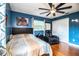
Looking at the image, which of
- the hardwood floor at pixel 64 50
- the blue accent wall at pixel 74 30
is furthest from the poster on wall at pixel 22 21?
the blue accent wall at pixel 74 30

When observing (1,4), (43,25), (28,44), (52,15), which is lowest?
(28,44)

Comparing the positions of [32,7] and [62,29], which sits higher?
[32,7]

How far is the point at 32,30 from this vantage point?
1462mm

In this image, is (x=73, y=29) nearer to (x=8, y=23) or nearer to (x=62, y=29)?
(x=62, y=29)

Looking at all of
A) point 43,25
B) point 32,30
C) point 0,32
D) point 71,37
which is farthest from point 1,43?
point 71,37

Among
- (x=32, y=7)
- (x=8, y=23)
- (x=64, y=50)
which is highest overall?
(x=32, y=7)

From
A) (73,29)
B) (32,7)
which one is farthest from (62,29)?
(32,7)

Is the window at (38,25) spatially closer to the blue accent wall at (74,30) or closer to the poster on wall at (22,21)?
the poster on wall at (22,21)

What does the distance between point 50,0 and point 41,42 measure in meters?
0.61

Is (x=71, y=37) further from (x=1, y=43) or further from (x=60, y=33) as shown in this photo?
(x=1, y=43)

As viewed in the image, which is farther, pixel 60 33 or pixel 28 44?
pixel 60 33

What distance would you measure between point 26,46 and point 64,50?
1.78 feet

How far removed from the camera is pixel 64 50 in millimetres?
1408

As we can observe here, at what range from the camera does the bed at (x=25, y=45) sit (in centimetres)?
135
